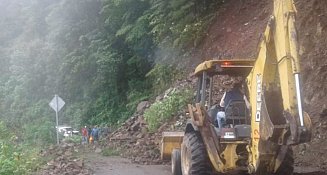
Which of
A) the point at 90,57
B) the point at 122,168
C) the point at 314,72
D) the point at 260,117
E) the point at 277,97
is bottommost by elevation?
the point at 122,168

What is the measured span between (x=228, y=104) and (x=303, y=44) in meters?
7.15

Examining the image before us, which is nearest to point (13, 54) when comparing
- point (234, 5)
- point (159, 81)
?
point (159, 81)

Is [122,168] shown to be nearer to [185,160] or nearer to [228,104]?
[185,160]

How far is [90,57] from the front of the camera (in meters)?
35.2

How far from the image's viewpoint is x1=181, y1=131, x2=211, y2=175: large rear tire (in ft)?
30.9

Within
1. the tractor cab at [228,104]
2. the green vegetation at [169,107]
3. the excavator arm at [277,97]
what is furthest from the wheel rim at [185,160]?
the green vegetation at [169,107]

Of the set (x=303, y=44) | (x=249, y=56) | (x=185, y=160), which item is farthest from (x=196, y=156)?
(x=249, y=56)

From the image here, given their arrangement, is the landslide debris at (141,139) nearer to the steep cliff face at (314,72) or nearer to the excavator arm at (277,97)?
the steep cliff face at (314,72)

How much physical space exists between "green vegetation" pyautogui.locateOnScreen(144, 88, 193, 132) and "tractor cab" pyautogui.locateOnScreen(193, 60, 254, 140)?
1036cm

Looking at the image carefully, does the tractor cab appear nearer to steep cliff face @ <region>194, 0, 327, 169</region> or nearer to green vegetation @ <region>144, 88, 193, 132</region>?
steep cliff face @ <region>194, 0, 327, 169</region>

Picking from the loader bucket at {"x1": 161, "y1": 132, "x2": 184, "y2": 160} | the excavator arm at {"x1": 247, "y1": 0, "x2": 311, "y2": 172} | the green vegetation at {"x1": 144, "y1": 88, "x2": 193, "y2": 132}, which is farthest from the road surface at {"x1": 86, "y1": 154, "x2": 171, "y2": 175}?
the excavator arm at {"x1": 247, "y1": 0, "x2": 311, "y2": 172}

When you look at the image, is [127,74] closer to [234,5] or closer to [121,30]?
[121,30]

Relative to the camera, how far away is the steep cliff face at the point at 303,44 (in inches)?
526

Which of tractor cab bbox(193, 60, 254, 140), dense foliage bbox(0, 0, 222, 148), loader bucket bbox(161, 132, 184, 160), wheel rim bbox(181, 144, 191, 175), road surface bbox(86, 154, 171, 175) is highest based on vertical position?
dense foliage bbox(0, 0, 222, 148)
